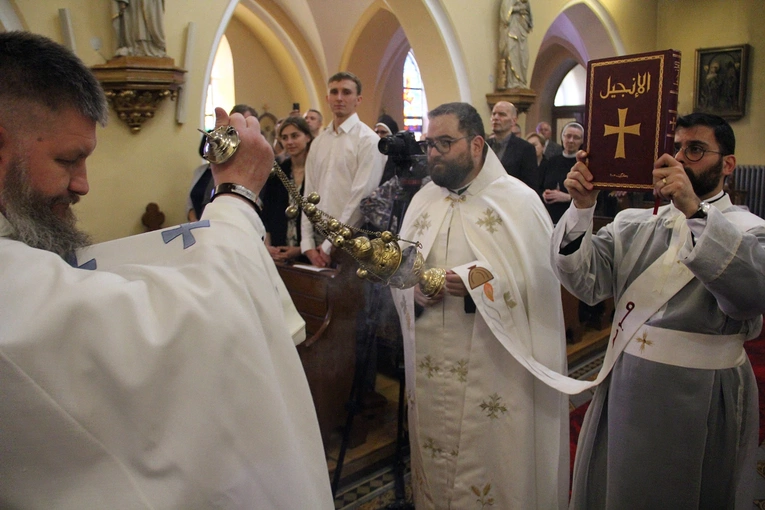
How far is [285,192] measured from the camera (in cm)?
450

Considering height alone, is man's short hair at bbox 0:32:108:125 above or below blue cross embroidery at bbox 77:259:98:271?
above

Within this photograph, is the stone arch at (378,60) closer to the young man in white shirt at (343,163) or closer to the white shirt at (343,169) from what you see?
the young man in white shirt at (343,163)

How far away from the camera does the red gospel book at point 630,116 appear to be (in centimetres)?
182

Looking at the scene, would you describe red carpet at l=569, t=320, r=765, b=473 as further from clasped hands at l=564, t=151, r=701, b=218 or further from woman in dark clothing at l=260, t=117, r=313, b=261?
woman in dark clothing at l=260, t=117, r=313, b=261

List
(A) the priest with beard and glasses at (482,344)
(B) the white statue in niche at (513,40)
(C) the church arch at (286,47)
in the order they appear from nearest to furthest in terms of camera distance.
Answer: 1. (A) the priest with beard and glasses at (482,344)
2. (B) the white statue in niche at (513,40)
3. (C) the church arch at (286,47)

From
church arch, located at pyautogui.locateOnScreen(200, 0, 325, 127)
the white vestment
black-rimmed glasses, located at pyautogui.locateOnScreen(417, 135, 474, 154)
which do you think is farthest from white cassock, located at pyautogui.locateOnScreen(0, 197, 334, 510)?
church arch, located at pyautogui.locateOnScreen(200, 0, 325, 127)

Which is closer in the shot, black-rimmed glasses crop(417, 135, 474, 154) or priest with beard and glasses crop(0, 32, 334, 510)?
priest with beard and glasses crop(0, 32, 334, 510)

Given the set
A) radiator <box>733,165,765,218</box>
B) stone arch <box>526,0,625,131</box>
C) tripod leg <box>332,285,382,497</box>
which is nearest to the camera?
tripod leg <box>332,285,382,497</box>

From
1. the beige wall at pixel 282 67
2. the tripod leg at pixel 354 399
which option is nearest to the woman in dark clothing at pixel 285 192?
A: the beige wall at pixel 282 67

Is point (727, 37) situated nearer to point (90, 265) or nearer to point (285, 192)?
point (285, 192)

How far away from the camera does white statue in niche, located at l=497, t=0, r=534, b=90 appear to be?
789cm

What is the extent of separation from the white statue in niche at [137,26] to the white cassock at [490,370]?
321cm

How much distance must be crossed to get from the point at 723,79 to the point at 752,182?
2094 millimetres

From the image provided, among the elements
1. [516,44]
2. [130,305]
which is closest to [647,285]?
[130,305]
